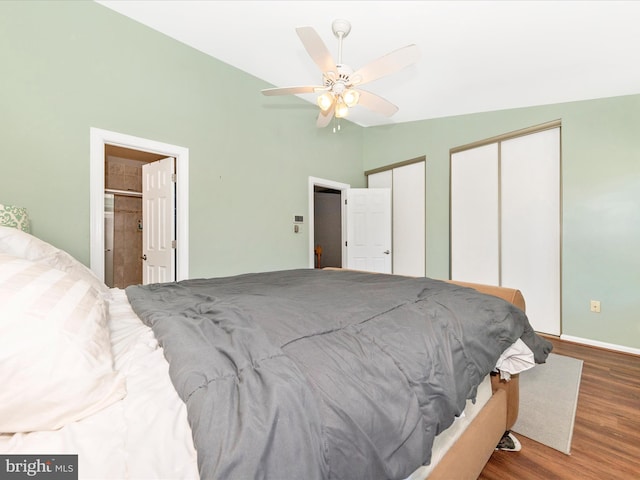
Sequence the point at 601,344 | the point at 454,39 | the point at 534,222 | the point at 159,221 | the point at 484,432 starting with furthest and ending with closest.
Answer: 1. the point at 534,222
2. the point at 159,221
3. the point at 601,344
4. the point at 454,39
5. the point at 484,432

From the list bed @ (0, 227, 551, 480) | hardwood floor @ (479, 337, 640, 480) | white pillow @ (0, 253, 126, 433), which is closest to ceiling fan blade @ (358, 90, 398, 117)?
bed @ (0, 227, 551, 480)

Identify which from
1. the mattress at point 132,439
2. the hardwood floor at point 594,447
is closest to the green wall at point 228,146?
the hardwood floor at point 594,447

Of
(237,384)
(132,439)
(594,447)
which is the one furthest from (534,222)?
(132,439)

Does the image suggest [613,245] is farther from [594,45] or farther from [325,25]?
[325,25]

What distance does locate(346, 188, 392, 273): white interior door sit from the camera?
15.5ft

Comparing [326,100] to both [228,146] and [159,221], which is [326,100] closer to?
[228,146]

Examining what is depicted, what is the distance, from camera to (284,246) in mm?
3887

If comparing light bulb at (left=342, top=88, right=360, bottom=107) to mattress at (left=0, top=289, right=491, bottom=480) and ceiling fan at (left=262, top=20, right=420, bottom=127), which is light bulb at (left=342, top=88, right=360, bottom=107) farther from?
mattress at (left=0, top=289, right=491, bottom=480)

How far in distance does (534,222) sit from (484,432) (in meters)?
3.04

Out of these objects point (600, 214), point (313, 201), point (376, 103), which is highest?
point (376, 103)

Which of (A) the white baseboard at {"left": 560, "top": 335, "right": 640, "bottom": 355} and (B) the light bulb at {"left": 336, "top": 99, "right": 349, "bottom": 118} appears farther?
(A) the white baseboard at {"left": 560, "top": 335, "right": 640, "bottom": 355}

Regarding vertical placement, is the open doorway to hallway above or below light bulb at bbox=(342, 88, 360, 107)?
below

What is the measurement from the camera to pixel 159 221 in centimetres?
318

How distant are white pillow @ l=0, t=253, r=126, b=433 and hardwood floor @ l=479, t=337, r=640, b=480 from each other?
67.8 inches
